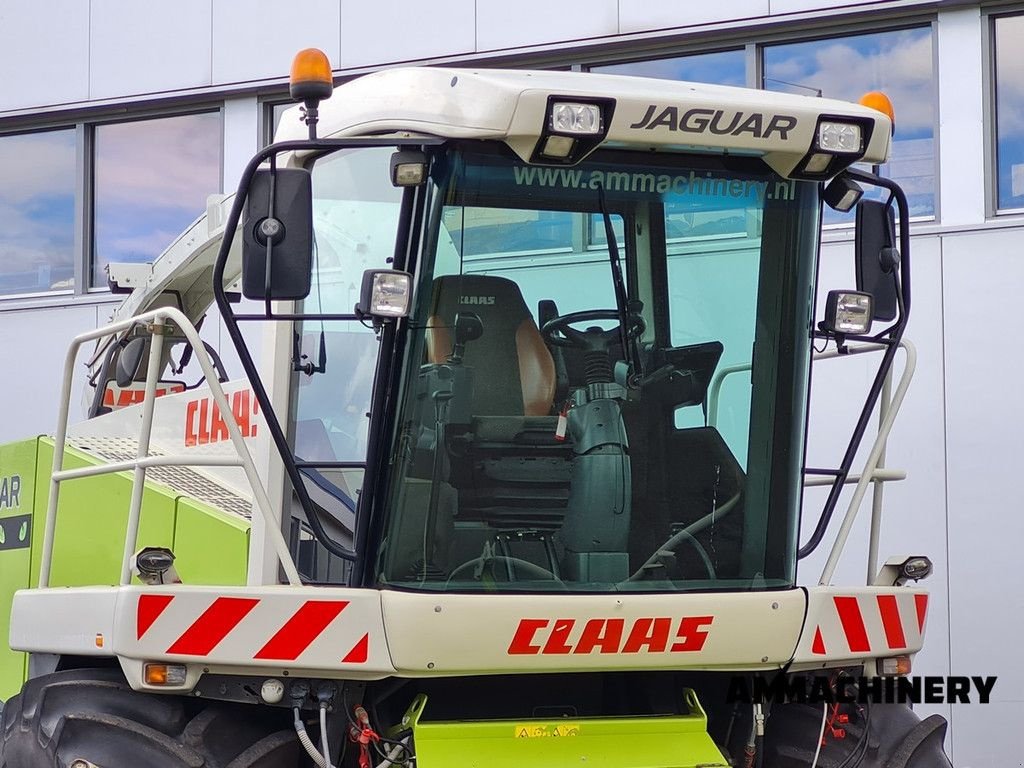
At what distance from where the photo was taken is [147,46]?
11.9m

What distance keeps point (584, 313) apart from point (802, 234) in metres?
0.80

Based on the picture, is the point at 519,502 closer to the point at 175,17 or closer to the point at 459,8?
the point at 459,8

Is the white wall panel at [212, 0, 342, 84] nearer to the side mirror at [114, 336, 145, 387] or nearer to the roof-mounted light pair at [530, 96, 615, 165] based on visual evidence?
the side mirror at [114, 336, 145, 387]

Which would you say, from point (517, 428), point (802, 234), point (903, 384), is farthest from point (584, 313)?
point (903, 384)

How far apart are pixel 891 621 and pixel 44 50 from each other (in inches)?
366

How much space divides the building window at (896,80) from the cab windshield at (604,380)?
5.12 metres

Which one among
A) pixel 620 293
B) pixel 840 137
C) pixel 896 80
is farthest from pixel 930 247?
pixel 620 293

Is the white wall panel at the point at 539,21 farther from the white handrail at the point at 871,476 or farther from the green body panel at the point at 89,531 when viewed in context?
the white handrail at the point at 871,476

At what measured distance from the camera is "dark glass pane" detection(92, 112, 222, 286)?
40.4ft

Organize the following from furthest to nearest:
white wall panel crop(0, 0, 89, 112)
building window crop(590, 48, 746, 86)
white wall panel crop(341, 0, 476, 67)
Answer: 1. white wall panel crop(0, 0, 89, 112)
2. white wall panel crop(341, 0, 476, 67)
3. building window crop(590, 48, 746, 86)

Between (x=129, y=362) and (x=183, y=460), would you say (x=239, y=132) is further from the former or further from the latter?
(x=183, y=460)

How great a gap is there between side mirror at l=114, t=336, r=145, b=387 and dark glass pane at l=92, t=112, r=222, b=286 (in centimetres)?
505

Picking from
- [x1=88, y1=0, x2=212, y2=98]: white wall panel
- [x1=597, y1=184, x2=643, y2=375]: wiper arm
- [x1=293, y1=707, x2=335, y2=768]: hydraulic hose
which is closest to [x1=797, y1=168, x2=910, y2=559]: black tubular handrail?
[x1=597, y1=184, x2=643, y2=375]: wiper arm

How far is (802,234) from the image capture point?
16.6 feet
